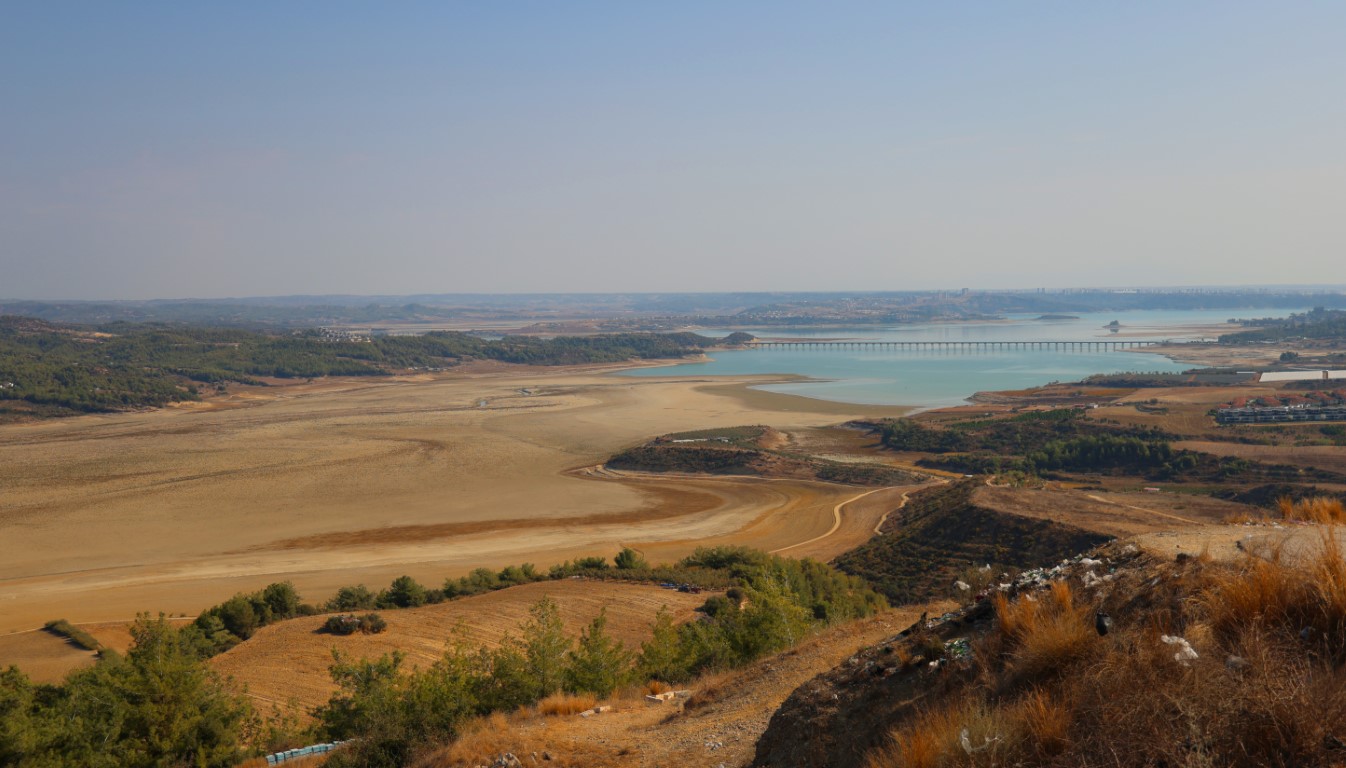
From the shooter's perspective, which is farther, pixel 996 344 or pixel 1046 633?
pixel 996 344

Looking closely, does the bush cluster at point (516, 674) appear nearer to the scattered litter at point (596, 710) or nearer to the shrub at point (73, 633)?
the scattered litter at point (596, 710)

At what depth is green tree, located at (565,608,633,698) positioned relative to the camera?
645 inches

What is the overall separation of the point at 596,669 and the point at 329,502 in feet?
127

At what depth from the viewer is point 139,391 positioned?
99625mm

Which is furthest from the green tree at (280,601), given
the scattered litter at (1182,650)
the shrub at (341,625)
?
the scattered litter at (1182,650)

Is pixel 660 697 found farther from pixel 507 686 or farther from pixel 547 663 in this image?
pixel 507 686

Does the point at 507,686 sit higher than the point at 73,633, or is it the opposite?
the point at 507,686

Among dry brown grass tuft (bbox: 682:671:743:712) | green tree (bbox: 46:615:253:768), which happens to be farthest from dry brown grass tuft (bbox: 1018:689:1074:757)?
green tree (bbox: 46:615:253:768)

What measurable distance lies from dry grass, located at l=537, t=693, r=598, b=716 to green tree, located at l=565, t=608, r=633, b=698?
1645 mm

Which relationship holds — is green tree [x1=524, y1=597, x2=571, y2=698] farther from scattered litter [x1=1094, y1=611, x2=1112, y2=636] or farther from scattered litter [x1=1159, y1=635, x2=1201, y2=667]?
scattered litter [x1=1159, y1=635, x2=1201, y2=667]

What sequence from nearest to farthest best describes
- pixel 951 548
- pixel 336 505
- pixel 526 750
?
pixel 526 750, pixel 951 548, pixel 336 505

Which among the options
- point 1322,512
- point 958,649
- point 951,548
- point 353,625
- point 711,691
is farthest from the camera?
point 951,548

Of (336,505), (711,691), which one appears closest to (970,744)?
(711,691)

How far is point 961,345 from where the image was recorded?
184875 millimetres
